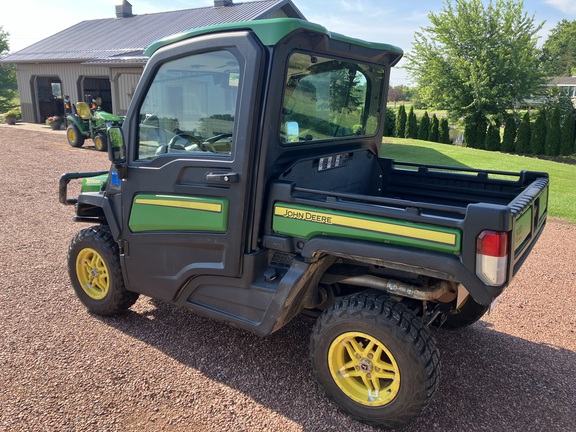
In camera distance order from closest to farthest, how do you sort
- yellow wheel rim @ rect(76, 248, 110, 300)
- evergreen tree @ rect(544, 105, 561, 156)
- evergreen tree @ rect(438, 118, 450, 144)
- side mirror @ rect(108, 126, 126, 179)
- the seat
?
side mirror @ rect(108, 126, 126, 179), yellow wheel rim @ rect(76, 248, 110, 300), the seat, evergreen tree @ rect(544, 105, 561, 156), evergreen tree @ rect(438, 118, 450, 144)

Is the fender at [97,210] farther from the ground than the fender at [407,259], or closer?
closer

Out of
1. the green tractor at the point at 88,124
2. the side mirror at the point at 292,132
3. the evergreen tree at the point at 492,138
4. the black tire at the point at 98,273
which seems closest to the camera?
the side mirror at the point at 292,132

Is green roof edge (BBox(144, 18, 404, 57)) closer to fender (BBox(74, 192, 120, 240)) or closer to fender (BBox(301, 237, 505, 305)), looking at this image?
fender (BBox(301, 237, 505, 305))

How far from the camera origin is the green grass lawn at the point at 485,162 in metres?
10.3

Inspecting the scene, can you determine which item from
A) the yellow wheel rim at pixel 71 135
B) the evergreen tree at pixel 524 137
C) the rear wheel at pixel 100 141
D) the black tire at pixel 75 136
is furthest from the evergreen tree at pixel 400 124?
the yellow wheel rim at pixel 71 135

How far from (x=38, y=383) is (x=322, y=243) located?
2045 millimetres

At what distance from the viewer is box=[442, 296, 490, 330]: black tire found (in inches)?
144

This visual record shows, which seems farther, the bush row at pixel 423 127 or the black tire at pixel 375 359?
the bush row at pixel 423 127

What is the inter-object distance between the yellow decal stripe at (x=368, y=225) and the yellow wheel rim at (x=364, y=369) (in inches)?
24.4

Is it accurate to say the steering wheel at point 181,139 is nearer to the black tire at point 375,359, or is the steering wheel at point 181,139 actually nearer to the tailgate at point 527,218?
the black tire at point 375,359

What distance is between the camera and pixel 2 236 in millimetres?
6242

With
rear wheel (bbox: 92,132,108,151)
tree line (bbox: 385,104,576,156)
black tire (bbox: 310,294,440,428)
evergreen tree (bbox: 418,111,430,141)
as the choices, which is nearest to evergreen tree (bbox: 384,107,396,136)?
tree line (bbox: 385,104,576,156)

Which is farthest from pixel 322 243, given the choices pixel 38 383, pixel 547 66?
pixel 547 66

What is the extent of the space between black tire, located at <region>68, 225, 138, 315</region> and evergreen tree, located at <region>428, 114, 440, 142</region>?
20.5 m
